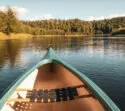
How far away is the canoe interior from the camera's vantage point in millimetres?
10984

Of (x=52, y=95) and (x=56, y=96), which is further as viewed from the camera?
(x=52, y=95)

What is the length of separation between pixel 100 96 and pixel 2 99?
15.7ft

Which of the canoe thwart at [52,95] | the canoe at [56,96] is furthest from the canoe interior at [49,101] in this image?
the canoe thwart at [52,95]

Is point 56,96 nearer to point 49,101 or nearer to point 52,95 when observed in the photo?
point 52,95

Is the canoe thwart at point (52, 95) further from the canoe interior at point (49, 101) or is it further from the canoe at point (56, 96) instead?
the canoe interior at point (49, 101)

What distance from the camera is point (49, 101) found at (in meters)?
11.9


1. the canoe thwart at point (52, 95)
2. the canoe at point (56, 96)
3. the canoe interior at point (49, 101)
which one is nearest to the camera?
the canoe at point (56, 96)

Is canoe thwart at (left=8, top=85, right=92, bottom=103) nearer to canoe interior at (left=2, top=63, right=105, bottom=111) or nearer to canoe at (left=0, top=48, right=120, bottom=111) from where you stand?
canoe at (left=0, top=48, right=120, bottom=111)

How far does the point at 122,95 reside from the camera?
17.6 metres

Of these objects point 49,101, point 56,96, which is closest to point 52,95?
point 56,96

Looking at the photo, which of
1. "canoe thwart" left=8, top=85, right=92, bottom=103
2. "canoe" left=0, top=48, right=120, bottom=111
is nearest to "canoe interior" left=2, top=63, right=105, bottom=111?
"canoe" left=0, top=48, right=120, bottom=111

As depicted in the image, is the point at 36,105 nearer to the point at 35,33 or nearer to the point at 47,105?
the point at 47,105

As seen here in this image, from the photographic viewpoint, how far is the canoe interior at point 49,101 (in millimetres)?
10984

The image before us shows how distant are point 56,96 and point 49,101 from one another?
2.93ft
